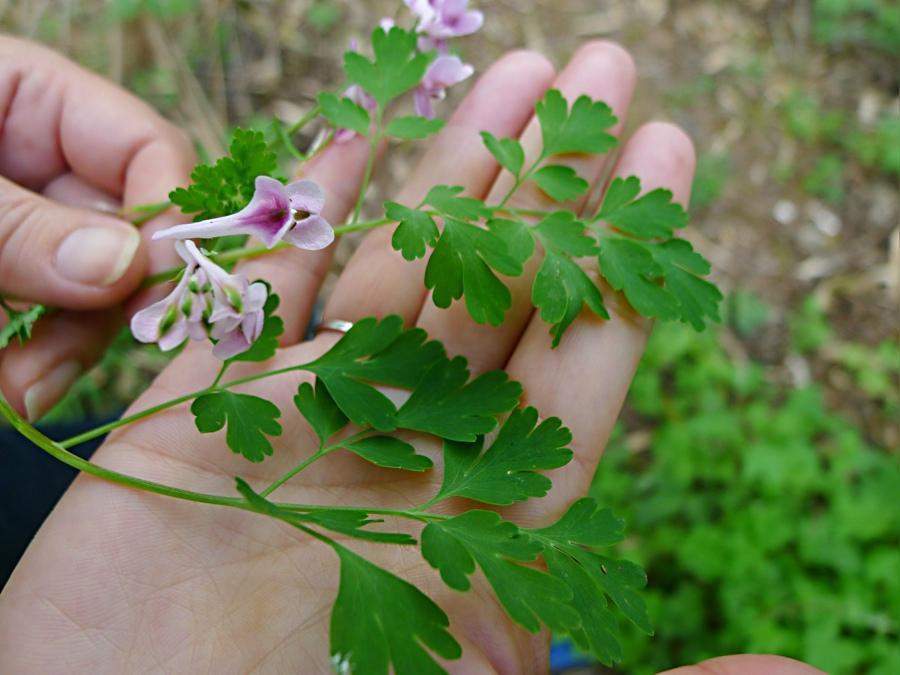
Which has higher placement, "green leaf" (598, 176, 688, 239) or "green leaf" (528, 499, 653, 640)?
"green leaf" (598, 176, 688, 239)

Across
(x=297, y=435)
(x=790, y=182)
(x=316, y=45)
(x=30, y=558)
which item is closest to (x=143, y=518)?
(x=30, y=558)

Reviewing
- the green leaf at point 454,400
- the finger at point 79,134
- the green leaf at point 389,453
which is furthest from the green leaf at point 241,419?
the finger at point 79,134

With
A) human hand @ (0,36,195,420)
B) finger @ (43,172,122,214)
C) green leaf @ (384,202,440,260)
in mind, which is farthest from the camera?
finger @ (43,172,122,214)

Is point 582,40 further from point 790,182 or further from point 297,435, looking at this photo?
point 297,435

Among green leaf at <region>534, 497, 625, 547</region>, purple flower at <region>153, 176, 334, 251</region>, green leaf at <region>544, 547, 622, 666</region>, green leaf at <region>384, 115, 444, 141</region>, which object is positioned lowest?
green leaf at <region>544, 547, 622, 666</region>

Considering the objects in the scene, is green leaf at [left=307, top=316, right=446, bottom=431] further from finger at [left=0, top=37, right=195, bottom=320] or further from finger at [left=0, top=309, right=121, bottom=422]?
finger at [left=0, top=309, right=121, bottom=422]

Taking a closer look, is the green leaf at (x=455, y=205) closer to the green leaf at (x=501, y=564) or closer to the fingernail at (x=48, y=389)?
the green leaf at (x=501, y=564)

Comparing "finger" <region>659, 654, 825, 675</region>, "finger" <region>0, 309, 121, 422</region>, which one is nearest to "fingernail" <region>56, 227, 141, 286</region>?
"finger" <region>0, 309, 121, 422</region>
